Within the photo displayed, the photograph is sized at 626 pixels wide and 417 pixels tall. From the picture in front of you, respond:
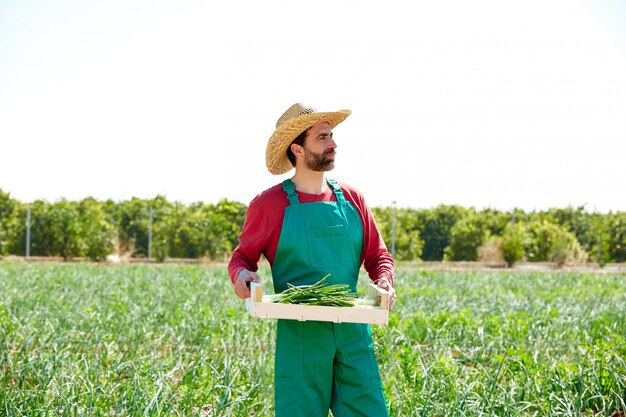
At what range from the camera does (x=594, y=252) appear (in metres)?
19.0

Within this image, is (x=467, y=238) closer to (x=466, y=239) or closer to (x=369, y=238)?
(x=466, y=239)

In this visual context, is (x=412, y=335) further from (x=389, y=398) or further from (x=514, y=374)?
(x=389, y=398)

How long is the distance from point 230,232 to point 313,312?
1679 cm

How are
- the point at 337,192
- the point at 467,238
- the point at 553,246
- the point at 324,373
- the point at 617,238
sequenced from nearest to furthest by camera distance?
the point at 324,373
the point at 337,192
the point at 553,246
the point at 617,238
the point at 467,238

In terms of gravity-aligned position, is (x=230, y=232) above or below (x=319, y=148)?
below

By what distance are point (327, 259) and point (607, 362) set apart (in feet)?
7.27

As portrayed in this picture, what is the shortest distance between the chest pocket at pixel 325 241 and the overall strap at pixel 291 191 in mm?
109

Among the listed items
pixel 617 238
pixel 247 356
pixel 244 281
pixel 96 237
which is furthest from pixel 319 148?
pixel 617 238

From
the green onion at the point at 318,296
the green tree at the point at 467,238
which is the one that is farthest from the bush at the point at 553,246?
the green onion at the point at 318,296

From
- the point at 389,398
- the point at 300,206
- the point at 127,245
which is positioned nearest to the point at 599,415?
the point at 389,398

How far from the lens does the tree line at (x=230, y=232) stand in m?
18.5

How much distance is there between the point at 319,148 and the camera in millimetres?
2652

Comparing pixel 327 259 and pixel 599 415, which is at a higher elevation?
pixel 327 259

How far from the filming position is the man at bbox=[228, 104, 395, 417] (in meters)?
2.48
